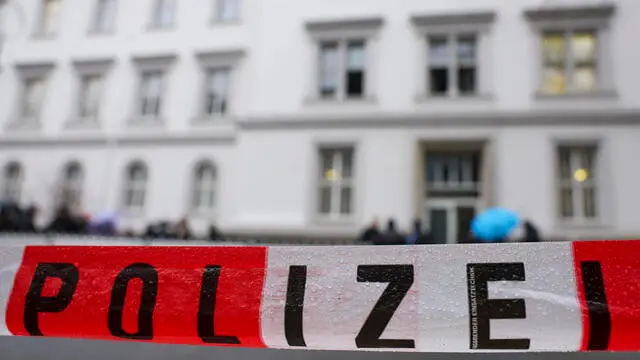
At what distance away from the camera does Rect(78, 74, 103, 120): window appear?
1140 cm

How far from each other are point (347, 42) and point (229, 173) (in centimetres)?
425

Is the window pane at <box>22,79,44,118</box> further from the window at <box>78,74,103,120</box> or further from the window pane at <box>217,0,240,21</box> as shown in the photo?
the window pane at <box>217,0,240,21</box>

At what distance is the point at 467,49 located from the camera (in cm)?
1048

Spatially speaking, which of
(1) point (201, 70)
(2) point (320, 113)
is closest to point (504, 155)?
(2) point (320, 113)

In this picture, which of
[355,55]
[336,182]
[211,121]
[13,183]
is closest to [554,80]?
[355,55]

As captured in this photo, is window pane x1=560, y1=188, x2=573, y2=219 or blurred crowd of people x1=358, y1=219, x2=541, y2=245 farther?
window pane x1=560, y1=188, x2=573, y2=219

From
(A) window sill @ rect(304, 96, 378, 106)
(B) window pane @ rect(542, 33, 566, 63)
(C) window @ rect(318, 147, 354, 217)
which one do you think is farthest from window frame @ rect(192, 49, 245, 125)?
(B) window pane @ rect(542, 33, 566, 63)

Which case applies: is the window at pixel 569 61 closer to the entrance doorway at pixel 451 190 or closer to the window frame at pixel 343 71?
the entrance doorway at pixel 451 190

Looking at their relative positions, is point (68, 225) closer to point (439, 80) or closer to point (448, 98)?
point (448, 98)

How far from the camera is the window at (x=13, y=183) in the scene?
1021cm

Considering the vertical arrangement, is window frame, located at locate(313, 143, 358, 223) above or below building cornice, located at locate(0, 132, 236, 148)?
below

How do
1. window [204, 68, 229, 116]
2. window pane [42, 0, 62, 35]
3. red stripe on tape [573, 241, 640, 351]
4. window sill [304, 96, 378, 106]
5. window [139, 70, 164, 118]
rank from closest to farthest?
A: red stripe on tape [573, 241, 640, 351], window pane [42, 0, 62, 35], window sill [304, 96, 378, 106], window [139, 70, 164, 118], window [204, 68, 229, 116]

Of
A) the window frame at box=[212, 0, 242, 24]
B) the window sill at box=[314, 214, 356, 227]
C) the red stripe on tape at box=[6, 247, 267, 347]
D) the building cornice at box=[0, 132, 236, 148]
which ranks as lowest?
the red stripe on tape at box=[6, 247, 267, 347]

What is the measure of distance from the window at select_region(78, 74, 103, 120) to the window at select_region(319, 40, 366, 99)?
515 centimetres
